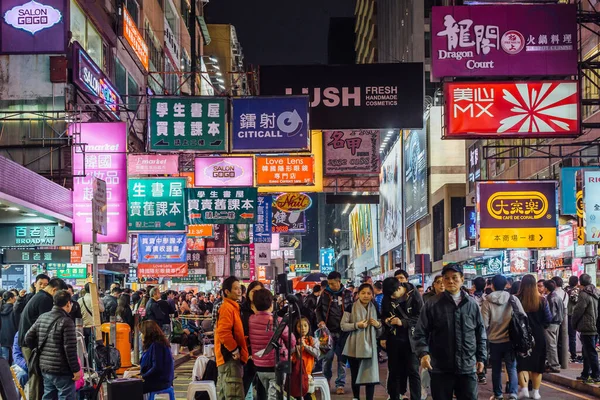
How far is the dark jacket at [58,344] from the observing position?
36.0 feet

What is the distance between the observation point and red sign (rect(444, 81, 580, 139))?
62.5 feet

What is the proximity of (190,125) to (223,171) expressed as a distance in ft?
18.5

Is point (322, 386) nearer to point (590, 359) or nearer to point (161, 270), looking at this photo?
point (590, 359)

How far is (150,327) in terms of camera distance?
1157 cm

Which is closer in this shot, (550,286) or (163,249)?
(550,286)

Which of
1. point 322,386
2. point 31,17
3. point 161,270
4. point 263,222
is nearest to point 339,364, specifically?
point 322,386

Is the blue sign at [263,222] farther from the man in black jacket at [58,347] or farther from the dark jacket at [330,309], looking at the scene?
the man in black jacket at [58,347]

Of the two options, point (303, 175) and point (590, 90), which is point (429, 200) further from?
point (303, 175)

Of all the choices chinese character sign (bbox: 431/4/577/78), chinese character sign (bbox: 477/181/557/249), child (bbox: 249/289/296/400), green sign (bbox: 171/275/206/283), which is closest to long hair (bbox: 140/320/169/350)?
child (bbox: 249/289/296/400)

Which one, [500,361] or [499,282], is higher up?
[499,282]

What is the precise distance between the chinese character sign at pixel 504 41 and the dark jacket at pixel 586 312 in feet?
17.3

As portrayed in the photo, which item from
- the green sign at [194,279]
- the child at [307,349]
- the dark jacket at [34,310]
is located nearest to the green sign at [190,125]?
the dark jacket at [34,310]

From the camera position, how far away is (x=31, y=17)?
20.4 m

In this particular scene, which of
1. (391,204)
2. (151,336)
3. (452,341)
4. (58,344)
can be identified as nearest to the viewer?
(452,341)
